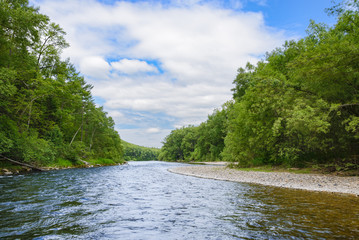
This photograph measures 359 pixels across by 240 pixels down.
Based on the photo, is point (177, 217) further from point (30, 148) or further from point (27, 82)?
point (27, 82)

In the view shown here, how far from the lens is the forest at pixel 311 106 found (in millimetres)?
16422

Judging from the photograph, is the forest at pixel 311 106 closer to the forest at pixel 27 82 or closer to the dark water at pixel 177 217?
the dark water at pixel 177 217

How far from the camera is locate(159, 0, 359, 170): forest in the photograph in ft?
53.9

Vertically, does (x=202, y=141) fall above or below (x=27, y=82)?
below

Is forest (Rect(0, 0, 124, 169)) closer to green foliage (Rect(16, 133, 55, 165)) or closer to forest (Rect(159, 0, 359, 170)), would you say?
green foliage (Rect(16, 133, 55, 165))

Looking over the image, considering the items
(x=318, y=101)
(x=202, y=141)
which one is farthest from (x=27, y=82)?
(x=202, y=141)

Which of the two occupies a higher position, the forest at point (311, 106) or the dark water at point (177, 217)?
the forest at point (311, 106)

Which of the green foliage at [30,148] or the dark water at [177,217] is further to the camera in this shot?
the green foliage at [30,148]

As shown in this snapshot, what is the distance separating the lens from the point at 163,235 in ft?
18.7

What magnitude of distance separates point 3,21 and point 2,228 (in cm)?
2169

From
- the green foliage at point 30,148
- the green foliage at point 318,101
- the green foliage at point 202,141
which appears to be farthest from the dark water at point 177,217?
the green foliage at point 202,141

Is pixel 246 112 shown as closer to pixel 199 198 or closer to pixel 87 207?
pixel 199 198

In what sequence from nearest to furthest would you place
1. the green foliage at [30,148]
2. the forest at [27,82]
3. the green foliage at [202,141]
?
the forest at [27,82]
the green foliage at [30,148]
the green foliage at [202,141]

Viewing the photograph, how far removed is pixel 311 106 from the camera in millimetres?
18766
